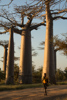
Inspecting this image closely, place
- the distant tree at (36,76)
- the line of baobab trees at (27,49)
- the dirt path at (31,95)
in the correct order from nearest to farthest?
1. the dirt path at (31,95)
2. the line of baobab trees at (27,49)
3. the distant tree at (36,76)

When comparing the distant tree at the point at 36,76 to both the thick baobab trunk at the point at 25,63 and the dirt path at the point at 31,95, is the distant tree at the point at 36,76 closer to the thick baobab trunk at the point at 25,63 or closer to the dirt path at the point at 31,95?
the thick baobab trunk at the point at 25,63

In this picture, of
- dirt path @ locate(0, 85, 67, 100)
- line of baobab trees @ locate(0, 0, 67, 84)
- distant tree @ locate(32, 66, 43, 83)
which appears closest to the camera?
dirt path @ locate(0, 85, 67, 100)

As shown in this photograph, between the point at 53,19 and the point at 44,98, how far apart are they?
997 centimetres

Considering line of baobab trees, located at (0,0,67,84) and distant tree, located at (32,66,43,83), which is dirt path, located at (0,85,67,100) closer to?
line of baobab trees, located at (0,0,67,84)

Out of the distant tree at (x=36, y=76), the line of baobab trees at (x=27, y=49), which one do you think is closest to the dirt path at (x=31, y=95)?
the line of baobab trees at (x=27, y=49)

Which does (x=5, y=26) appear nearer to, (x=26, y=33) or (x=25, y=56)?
(x=26, y=33)

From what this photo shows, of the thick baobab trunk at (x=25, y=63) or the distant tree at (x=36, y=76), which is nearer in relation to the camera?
the thick baobab trunk at (x=25, y=63)

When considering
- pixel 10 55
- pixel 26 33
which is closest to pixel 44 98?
pixel 10 55

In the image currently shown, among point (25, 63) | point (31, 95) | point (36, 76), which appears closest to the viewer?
point (31, 95)

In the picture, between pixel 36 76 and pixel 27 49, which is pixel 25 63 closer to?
pixel 27 49

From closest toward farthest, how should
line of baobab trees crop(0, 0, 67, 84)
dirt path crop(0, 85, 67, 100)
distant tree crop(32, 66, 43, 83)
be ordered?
dirt path crop(0, 85, 67, 100), line of baobab trees crop(0, 0, 67, 84), distant tree crop(32, 66, 43, 83)

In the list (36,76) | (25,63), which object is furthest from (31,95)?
(36,76)

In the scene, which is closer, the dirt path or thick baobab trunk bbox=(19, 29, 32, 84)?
the dirt path

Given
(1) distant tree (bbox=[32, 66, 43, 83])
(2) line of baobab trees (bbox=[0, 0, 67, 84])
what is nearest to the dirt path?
(2) line of baobab trees (bbox=[0, 0, 67, 84])
